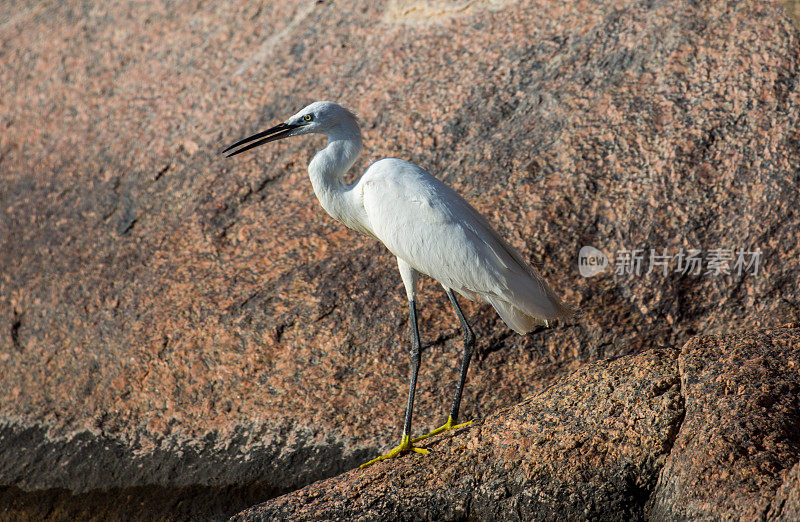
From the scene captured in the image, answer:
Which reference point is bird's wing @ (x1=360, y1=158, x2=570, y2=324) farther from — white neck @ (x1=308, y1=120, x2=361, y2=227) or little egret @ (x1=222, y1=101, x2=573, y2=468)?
white neck @ (x1=308, y1=120, x2=361, y2=227)

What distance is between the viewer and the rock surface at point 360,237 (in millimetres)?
4582

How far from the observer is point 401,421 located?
454cm

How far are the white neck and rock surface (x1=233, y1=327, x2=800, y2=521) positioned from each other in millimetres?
1417

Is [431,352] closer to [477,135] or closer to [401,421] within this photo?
[401,421]

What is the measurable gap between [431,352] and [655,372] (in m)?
1.39

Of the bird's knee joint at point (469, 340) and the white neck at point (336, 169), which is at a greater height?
the white neck at point (336, 169)

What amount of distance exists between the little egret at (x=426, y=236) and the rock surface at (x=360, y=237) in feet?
1.57

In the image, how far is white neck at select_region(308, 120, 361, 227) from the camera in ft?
14.1

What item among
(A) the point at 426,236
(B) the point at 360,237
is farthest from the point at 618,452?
(B) the point at 360,237

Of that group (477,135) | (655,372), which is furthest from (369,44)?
(655,372)

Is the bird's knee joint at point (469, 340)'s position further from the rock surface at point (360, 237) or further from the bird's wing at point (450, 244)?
the rock surface at point (360, 237)

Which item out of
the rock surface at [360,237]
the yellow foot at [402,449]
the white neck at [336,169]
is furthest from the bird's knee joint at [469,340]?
the white neck at [336,169]

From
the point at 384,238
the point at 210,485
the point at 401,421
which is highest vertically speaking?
the point at 384,238

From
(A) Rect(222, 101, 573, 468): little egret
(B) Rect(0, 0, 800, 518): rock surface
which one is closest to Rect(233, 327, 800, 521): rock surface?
(A) Rect(222, 101, 573, 468): little egret
